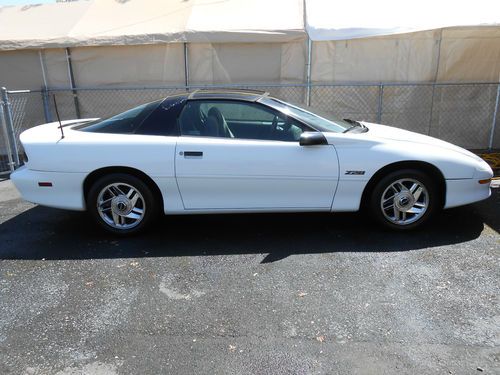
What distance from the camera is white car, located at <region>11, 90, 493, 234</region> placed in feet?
13.9

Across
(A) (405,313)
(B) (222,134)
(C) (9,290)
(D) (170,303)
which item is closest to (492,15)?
(B) (222,134)

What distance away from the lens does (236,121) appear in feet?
14.7

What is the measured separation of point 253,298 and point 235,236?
1.25 metres

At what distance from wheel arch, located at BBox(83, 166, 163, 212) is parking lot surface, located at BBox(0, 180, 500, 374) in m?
0.51

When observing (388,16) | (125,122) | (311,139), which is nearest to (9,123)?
(125,122)

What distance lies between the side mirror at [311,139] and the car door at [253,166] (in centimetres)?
9

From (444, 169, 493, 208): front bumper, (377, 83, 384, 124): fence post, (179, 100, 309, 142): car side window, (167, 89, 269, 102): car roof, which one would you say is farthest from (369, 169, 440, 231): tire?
(377, 83, 384, 124): fence post

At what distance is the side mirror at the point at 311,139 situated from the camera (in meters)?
4.12

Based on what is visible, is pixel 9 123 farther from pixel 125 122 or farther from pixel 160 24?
pixel 125 122

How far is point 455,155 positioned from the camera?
14.2 ft

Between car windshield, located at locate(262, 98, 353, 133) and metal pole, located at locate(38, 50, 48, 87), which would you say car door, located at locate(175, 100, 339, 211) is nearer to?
car windshield, located at locate(262, 98, 353, 133)

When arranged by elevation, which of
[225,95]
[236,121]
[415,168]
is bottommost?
[415,168]

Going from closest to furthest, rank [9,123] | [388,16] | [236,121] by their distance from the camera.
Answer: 1. [236,121]
2. [9,123]
3. [388,16]

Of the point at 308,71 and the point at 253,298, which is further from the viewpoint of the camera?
the point at 308,71
